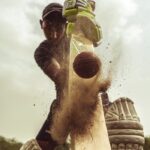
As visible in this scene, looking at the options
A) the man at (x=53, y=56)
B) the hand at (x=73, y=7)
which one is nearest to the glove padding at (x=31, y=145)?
the man at (x=53, y=56)

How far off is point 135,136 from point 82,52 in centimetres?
114

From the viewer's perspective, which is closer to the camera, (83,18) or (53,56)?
(83,18)

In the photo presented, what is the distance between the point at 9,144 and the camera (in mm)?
19891

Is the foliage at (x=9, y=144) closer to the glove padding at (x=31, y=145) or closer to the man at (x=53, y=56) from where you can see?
the man at (x=53, y=56)

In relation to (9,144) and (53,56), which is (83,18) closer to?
(53,56)

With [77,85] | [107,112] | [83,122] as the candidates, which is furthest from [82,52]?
[107,112]

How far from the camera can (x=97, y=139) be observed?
12.8 ft

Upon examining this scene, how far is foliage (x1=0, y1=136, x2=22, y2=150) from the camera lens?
19641mm

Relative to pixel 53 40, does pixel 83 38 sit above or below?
below

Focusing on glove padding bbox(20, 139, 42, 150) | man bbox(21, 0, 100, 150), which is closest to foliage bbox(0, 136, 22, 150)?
man bbox(21, 0, 100, 150)

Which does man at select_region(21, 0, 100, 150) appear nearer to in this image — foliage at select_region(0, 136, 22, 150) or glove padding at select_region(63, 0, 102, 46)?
glove padding at select_region(63, 0, 102, 46)

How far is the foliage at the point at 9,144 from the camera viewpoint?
64.4 feet

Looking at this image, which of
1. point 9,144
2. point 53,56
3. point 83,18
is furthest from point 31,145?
point 9,144

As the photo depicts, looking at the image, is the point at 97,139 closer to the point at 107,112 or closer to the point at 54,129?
the point at 54,129
